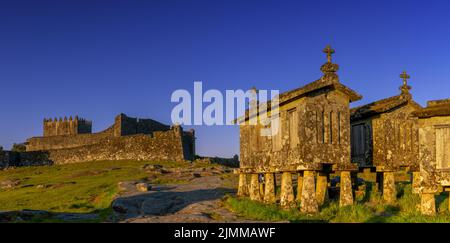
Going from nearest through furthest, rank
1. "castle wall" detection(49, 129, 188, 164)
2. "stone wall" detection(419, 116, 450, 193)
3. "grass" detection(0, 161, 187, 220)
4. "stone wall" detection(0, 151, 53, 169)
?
"stone wall" detection(419, 116, 450, 193) < "grass" detection(0, 161, 187, 220) < "castle wall" detection(49, 129, 188, 164) < "stone wall" detection(0, 151, 53, 169)

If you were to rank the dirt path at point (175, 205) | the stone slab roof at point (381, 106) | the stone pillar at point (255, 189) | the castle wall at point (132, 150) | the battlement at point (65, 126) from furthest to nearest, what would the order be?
the battlement at point (65, 126), the castle wall at point (132, 150), the stone pillar at point (255, 189), the stone slab roof at point (381, 106), the dirt path at point (175, 205)

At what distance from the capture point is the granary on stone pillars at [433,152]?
16422 mm

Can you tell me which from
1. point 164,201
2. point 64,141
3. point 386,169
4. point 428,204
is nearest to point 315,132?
point 428,204

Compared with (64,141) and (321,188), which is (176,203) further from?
(64,141)

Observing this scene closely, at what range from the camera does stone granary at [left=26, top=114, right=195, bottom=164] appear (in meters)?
52.1

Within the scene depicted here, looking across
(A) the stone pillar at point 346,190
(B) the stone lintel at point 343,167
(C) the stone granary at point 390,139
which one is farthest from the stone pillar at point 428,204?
(C) the stone granary at point 390,139

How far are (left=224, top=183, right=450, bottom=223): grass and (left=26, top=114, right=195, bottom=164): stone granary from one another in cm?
3108

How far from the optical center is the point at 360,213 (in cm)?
1688

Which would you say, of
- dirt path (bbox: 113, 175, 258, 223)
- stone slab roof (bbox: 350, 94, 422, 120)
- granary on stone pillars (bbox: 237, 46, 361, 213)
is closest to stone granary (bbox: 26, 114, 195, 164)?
dirt path (bbox: 113, 175, 258, 223)

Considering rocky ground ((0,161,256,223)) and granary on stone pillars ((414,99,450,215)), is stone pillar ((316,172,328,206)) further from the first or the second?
granary on stone pillars ((414,99,450,215))

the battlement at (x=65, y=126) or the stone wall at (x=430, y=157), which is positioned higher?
the battlement at (x=65, y=126)

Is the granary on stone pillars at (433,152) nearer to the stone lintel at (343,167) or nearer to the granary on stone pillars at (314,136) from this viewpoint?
the stone lintel at (343,167)

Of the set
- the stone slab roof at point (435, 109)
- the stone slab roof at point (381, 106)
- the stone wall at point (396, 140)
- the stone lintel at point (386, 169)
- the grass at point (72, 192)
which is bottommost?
the grass at point (72, 192)

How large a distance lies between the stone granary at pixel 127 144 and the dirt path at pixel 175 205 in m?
23.5
